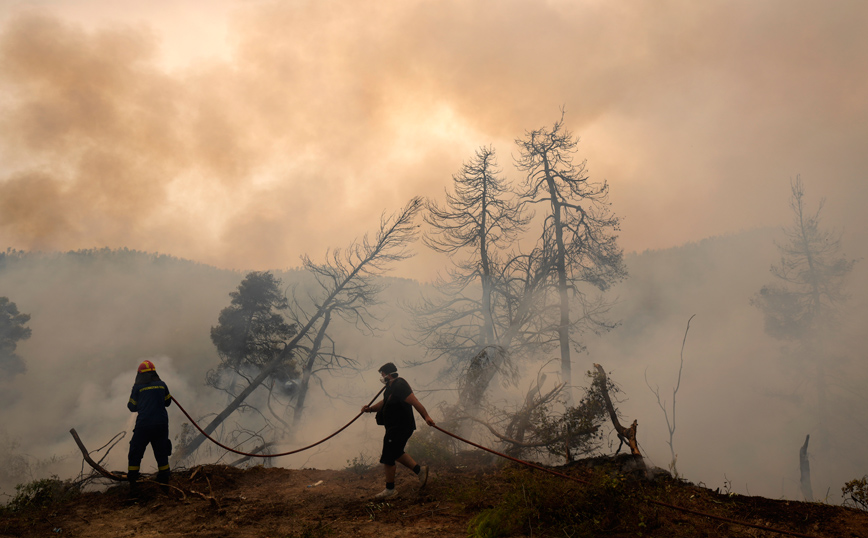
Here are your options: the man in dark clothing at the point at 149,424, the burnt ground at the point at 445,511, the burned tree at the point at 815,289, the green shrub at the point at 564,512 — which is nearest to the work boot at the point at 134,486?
the man in dark clothing at the point at 149,424

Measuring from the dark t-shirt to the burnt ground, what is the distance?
1006 millimetres

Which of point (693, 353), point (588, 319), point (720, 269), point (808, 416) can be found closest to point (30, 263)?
point (588, 319)

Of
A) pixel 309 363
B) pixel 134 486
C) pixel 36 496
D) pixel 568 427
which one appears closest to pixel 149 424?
pixel 134 486

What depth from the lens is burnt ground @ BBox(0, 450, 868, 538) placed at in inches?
159

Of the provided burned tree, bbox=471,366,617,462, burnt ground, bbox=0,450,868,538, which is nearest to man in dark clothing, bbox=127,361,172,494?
burnt ground, bbox=0,450,868,538

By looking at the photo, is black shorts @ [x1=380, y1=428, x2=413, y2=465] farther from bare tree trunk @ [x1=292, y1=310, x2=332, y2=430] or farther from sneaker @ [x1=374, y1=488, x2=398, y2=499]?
bare tree trunk @ [x1=292, y1=310, x2=332, y2=430]

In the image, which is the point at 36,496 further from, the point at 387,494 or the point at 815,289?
the point at 815,289

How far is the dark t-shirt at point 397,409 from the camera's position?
6.25 metres

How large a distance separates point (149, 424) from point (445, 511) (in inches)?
206

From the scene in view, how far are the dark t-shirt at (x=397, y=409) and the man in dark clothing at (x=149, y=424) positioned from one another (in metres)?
3.62

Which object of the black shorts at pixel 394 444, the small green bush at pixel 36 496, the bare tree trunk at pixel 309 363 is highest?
the bare tree trunk at pixel 309 363

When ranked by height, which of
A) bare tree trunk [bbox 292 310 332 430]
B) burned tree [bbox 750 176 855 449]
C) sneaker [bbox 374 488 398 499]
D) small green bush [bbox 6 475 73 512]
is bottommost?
small green bush [bbox 6 475 73 512]

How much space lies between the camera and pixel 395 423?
245 inches

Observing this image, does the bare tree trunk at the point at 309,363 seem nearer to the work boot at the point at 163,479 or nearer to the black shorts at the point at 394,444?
the work boot at the point at 163,479
